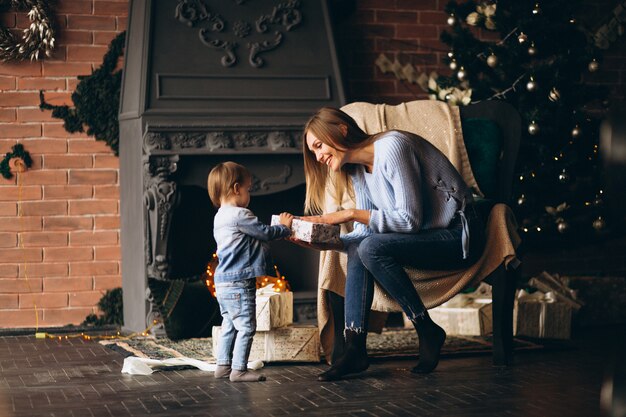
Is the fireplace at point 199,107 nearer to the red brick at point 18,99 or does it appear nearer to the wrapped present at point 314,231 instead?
the red brick at point 18,99

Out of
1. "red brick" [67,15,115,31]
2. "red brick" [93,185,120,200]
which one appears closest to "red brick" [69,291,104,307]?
"red brick" [93,185,120,200]

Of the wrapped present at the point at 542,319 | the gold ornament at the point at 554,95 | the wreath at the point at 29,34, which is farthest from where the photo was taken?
the wreath at the point at 29,34

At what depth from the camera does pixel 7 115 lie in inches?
215

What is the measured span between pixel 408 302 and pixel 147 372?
110 cm

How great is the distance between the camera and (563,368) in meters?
3.99

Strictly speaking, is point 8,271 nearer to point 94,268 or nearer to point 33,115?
Result: point 94,268

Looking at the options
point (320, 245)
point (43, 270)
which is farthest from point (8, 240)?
point (320, 245)

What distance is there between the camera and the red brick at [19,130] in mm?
5453

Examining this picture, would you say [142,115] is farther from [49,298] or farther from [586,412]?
[586,412]

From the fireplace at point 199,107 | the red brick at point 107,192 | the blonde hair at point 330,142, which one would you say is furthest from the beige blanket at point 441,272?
the red brick at point 107,192

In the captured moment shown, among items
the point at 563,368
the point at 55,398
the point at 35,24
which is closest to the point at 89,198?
the point at 35,24

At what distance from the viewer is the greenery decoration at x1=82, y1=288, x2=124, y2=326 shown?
5590 mm

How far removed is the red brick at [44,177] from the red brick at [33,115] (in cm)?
29

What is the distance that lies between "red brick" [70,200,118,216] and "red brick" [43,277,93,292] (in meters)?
0.38
